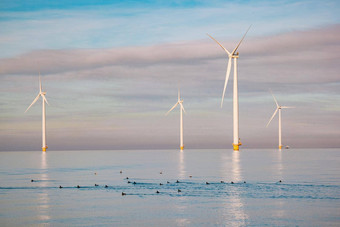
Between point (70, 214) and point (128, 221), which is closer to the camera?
point (128, 221)

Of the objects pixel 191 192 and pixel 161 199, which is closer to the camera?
pixel 161 199

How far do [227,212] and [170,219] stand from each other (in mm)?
5573

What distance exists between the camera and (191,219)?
36.4 m

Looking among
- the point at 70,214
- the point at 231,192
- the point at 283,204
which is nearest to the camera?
the point at 70,214

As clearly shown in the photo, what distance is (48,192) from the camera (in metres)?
55.6

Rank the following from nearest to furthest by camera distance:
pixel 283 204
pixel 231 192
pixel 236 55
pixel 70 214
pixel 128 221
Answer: pixel 128 221, pixel 70 214, pixel 283 204, pixel 231 192, pixel 236 55

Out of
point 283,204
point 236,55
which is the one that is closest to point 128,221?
point 283,204

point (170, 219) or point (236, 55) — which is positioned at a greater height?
point (236, 55)

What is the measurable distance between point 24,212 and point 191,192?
2041 centimetres

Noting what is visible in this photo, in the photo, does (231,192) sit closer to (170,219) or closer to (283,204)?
(283,204)

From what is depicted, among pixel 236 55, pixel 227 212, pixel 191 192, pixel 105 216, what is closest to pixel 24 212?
pixel 105 216

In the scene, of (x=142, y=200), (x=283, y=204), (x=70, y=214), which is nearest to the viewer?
(x=70, y=214)

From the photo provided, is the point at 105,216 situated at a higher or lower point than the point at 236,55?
lower

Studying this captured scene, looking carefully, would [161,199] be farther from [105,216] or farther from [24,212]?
[24,212]
